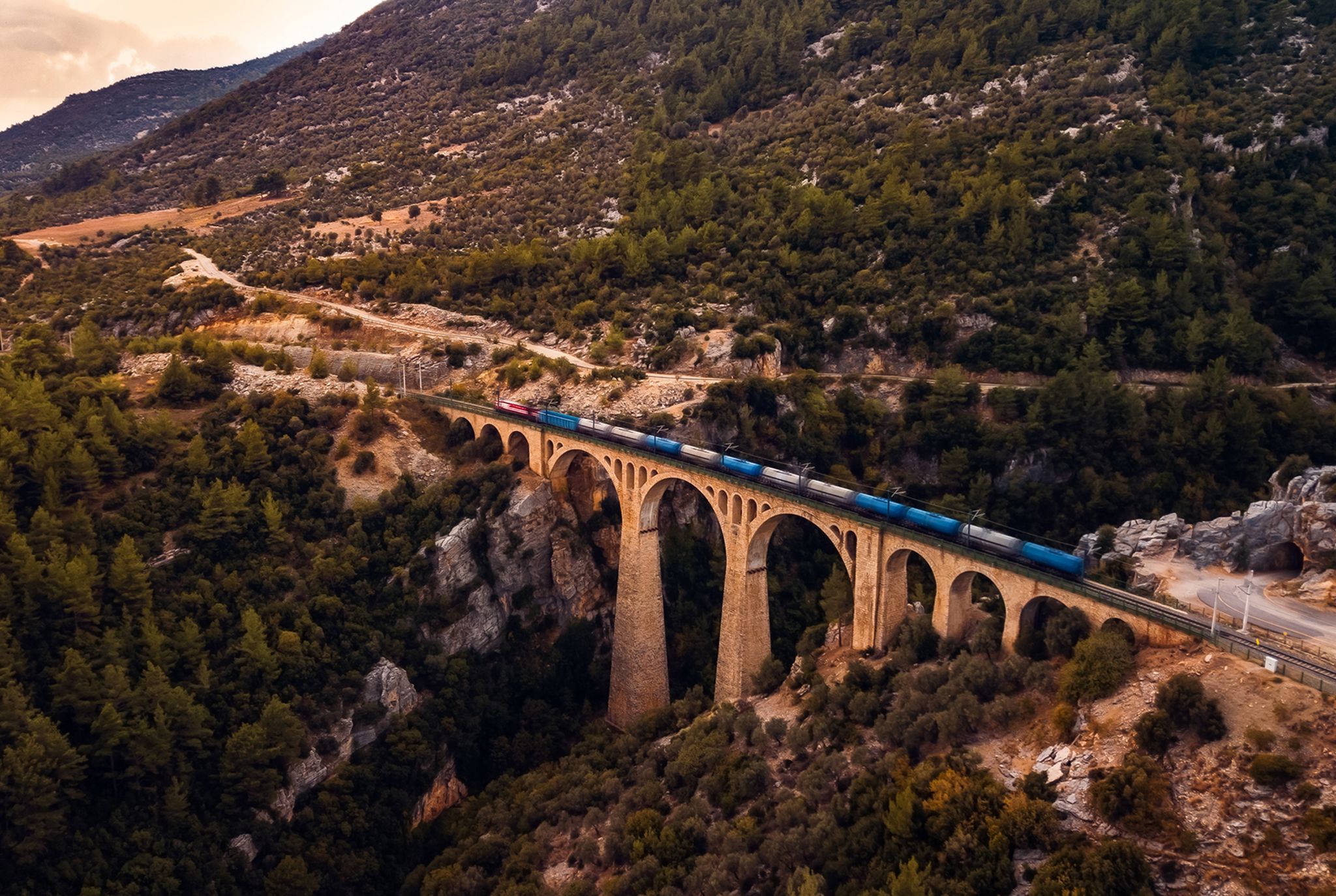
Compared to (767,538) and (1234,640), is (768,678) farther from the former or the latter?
(1234,640)

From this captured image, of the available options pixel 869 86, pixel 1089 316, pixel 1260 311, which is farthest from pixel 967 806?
pixel 869 86

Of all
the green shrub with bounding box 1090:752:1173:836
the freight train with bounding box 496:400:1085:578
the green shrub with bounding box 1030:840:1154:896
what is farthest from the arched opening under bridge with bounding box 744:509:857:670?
the green shrub with bounding box 1030:840:1154:896

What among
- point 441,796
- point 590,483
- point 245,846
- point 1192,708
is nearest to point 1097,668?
point 1192,708

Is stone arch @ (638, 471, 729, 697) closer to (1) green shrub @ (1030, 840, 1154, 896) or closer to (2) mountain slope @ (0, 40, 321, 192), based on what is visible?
(1) green shrub @ (1030, 840, 1154, 896)

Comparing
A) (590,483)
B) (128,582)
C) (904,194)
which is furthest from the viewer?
(904,194)

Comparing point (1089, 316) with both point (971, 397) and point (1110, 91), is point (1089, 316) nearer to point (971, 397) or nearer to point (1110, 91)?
point (971, 397)

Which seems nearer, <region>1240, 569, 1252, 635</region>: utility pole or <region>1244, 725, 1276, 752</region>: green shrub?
<region>1244, 725, 1276, 752</region>: green shrub

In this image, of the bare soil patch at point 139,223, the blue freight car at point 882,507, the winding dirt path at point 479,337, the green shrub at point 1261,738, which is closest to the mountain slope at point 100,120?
the bare soil patch at point 139,223
